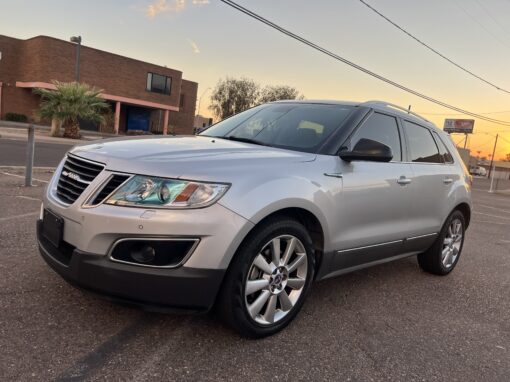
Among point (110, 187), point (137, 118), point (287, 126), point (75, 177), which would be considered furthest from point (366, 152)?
point (137, 118)

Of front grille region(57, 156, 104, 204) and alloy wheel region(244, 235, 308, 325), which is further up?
front grille region(57, 156, 104, 204)

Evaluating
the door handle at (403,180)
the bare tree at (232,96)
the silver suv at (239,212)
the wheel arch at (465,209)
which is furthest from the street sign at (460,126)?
the silver suv at (239,212)

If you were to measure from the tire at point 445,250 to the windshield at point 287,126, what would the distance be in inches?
79.5

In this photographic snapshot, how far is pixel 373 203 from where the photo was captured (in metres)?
3.83

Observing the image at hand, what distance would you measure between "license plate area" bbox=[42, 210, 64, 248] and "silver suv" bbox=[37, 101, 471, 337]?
13 mm

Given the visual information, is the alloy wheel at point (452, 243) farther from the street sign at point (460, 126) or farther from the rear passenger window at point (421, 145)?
the street sign at point (460, 126)

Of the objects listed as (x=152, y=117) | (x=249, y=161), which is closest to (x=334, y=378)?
(x=249, y=161)

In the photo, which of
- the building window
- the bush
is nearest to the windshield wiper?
the bush

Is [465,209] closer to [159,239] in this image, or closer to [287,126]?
[287,126]

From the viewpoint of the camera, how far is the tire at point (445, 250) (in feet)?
16.8

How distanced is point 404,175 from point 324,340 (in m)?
1.79

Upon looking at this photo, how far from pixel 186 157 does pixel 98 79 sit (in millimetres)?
39744

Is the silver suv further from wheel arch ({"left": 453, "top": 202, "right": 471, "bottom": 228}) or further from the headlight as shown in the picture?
wheel arch ({"left": 453, "top": 202, "right": 471, "bottom": 228})

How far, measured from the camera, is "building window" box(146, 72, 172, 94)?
43.6m
